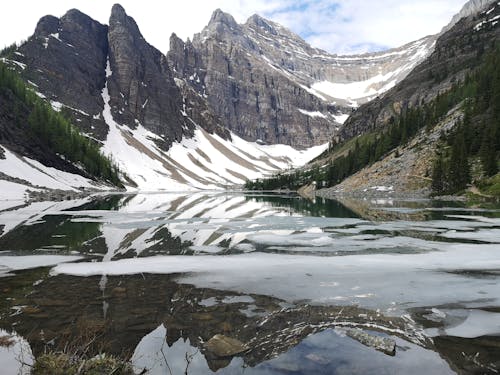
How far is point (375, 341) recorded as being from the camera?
8.48 meters

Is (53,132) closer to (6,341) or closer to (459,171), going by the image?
(459,171)

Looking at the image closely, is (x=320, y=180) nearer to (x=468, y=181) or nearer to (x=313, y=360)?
(x=468, y=181)

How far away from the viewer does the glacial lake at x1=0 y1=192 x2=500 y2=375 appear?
783 cm

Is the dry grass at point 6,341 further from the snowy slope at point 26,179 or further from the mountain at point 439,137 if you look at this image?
the snowy slope at point 26,179

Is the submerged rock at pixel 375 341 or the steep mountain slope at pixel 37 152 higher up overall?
the steep mountain slope at pixel 37 152

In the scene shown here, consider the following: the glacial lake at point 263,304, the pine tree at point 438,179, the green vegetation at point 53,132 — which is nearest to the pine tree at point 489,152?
the pine tree at point 438,179

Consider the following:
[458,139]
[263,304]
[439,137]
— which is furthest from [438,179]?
[263,304]

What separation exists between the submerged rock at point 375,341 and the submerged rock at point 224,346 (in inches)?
99.4

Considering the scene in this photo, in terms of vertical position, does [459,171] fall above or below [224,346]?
above

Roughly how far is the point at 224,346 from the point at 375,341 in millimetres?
3263

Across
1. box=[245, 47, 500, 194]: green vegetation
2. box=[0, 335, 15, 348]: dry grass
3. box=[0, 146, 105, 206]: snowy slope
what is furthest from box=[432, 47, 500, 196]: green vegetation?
box=[0, 146, 105, 206]: snowy slope

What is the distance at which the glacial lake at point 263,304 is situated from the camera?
7.83 meters

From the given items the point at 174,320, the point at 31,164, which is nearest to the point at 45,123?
the point at 31,164

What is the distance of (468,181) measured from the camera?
64562 millimetres
